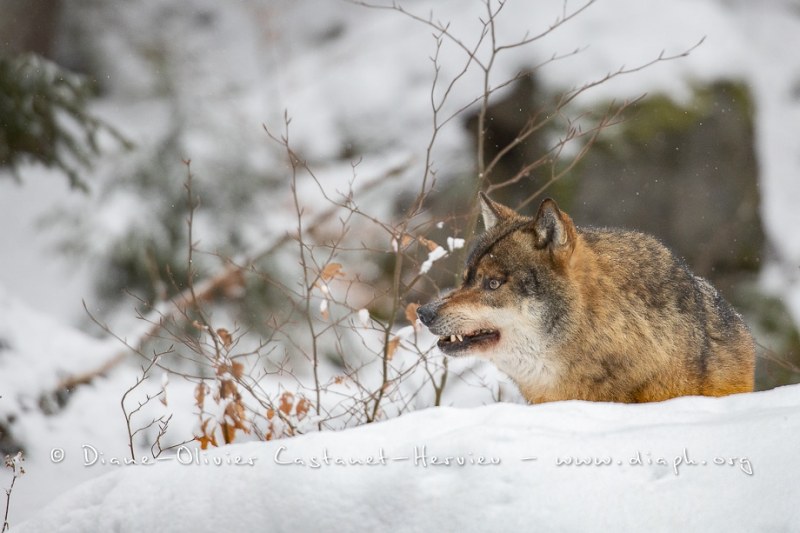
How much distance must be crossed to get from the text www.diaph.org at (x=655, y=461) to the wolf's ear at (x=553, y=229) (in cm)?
123

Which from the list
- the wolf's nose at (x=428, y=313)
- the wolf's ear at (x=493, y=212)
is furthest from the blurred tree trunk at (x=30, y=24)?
the wolf's nose at (x=428, y=313)

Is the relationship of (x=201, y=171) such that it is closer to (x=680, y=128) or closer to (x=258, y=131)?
(x=258, y=131)

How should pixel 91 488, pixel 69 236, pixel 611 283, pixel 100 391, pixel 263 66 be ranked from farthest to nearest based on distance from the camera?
pixel 263 66 → pixel 69 236 → pixel 100 391 → pixel 611 283 → pixel 91 488

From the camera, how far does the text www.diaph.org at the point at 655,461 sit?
7.29 ft

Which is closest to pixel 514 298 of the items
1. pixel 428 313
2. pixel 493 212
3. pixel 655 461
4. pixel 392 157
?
pixel 428 313

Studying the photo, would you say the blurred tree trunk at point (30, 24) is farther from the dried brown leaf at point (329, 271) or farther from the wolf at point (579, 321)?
the wolf at point (579, 321)

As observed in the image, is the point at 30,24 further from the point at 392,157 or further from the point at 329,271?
the point at 329,271

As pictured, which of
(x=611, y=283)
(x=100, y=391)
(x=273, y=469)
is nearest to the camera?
(x=273, y=469)

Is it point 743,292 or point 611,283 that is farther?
point 743,292

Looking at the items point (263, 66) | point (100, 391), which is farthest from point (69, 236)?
point (263, 66)

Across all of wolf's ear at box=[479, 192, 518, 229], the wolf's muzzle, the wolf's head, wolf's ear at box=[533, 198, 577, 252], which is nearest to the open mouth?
the wolf's head

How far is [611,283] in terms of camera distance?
134 inches

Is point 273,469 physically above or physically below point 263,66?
below

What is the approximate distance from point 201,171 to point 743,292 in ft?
18.2
